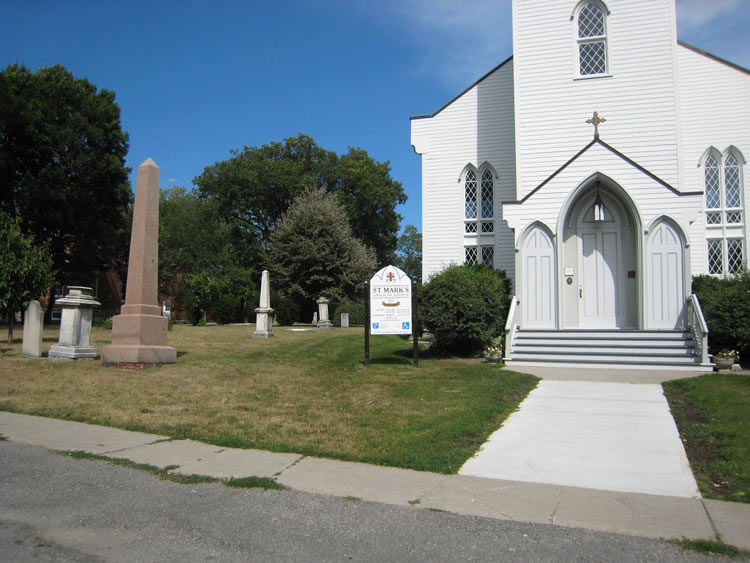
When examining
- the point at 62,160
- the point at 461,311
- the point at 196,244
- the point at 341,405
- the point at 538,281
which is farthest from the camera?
the point at 196,244

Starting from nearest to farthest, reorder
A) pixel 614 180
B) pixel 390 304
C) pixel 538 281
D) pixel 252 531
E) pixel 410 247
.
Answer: pixel 252 531 → pixel 390 304 → pixel 614 180 → pixel 538 281 → pixel 410 247

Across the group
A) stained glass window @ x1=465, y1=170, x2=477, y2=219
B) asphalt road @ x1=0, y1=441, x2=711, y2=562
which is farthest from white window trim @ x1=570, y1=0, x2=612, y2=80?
asphalt road @ x1=0, y1=441, x2=711, y2=562

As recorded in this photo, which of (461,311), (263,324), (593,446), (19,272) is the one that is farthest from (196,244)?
(593,446)

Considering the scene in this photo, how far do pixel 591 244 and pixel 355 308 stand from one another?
20.6m

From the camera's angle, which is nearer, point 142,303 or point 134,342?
point 134,342

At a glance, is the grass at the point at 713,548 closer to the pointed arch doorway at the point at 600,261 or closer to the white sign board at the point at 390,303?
the white sign board at the point at 390,303

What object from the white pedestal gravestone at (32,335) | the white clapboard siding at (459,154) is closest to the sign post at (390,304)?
the white clapboard siding at (459,154)

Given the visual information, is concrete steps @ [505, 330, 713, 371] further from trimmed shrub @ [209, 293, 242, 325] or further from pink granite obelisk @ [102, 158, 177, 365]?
trimmed shrub @ [209, 293, 242, 325]

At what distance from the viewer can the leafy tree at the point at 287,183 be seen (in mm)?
50781

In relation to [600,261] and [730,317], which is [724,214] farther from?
[730,317]

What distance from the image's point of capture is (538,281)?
54.5ft

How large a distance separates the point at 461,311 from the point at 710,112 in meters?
11.4

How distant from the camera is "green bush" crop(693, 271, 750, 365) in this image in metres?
13.1

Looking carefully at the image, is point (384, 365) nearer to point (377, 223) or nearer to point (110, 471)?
point (110, 471)
